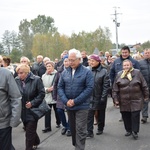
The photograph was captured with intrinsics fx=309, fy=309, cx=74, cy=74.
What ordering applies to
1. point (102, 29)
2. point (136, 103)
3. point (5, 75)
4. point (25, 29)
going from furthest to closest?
point (25, 29), point (102, 29), point (136, 103), point (5, 75)

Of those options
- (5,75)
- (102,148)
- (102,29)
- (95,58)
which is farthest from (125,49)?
(102,29)

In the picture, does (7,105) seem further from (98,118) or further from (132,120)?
(98,118)

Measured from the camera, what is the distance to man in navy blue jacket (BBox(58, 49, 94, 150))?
5.21 m

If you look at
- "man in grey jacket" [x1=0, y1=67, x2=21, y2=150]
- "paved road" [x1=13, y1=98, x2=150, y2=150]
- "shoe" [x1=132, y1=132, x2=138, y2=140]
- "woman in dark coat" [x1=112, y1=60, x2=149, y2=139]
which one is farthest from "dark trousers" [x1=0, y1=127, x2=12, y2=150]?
"shoe" [x1=132, y1=132, x2=138, y2=140]

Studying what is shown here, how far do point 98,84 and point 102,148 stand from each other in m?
1.42

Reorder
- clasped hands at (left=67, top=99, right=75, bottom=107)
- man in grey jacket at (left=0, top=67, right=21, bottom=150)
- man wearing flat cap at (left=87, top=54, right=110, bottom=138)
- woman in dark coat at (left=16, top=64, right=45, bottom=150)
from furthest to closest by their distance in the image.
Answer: man wearing flat cap at (left=87, top=54, right=110, bottom=138)
woman in dark coat at (left=16, top=64, right=45, bottom=150)
clasped hands at (left=67, top=99, right=75, bottom=107)
man in grey jacket at (left=0, top=67, right=21, bottom=150)

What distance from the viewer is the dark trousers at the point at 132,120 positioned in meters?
6.43

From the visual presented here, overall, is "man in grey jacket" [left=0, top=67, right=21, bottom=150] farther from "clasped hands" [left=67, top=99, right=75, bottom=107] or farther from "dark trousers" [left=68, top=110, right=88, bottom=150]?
"dark trousers" [left=68, top=110, right=88, bottom=150]

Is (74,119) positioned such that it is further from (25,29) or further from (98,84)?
(25,29)

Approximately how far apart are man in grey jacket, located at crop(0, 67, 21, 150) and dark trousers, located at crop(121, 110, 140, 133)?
325cm

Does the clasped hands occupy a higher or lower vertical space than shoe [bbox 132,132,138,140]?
higher

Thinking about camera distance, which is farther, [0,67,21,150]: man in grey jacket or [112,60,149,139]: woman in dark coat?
[112,60,149,139]: woman in dark coat

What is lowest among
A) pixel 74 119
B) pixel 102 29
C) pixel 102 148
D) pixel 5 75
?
pixel 102 148

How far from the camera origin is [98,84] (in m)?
6.71
